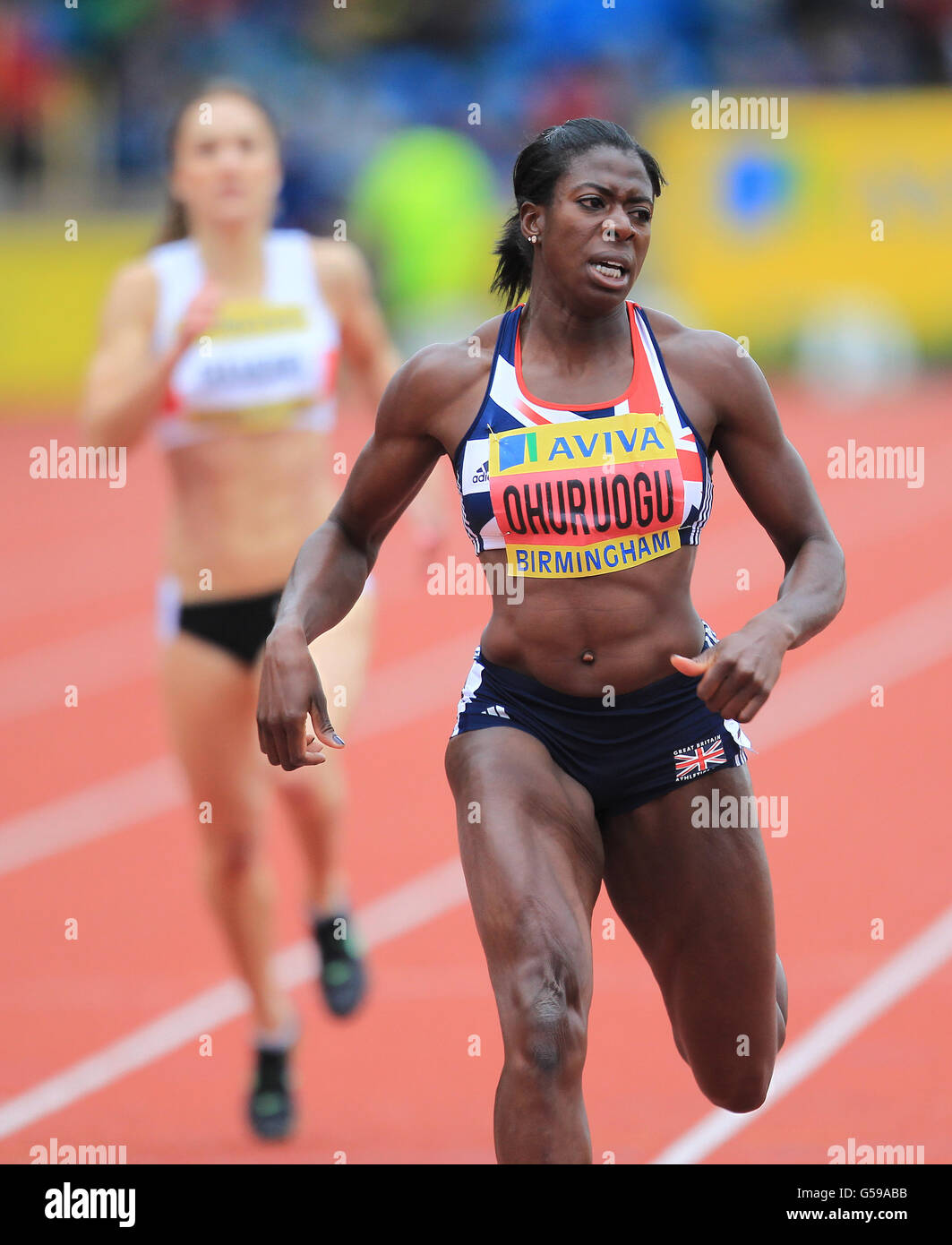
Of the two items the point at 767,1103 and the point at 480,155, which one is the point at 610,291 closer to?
the point at 767,1103

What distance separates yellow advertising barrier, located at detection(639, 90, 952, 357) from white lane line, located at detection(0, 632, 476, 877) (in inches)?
434

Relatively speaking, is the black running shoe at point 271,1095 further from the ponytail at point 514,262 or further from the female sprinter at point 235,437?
the ponytail at point 514,262

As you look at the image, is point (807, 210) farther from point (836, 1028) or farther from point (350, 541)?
point (350, 541)

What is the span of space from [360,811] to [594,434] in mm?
5638

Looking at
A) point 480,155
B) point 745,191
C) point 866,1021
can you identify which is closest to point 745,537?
point 745,191

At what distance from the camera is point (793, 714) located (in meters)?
10.7

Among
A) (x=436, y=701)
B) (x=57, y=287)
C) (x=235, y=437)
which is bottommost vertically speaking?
(x=235, y=437)

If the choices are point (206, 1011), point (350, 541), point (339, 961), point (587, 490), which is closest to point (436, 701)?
point (206, 1011)

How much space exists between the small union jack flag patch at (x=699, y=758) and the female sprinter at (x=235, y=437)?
1.91 meters

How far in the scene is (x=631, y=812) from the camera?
156 inches

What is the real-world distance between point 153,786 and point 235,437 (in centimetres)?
420

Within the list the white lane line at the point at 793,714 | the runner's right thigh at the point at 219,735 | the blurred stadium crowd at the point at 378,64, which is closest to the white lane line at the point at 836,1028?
the white lane line at the point at 793,714

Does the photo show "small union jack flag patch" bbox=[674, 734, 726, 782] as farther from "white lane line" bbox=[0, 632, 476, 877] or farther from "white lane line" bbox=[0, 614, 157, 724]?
"white lane line" bbox=[0, 614, 157, 724]

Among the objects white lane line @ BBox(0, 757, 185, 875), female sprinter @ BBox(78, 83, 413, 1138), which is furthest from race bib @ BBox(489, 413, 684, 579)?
white lane line @ BBox(0, 757, 185, 875)
